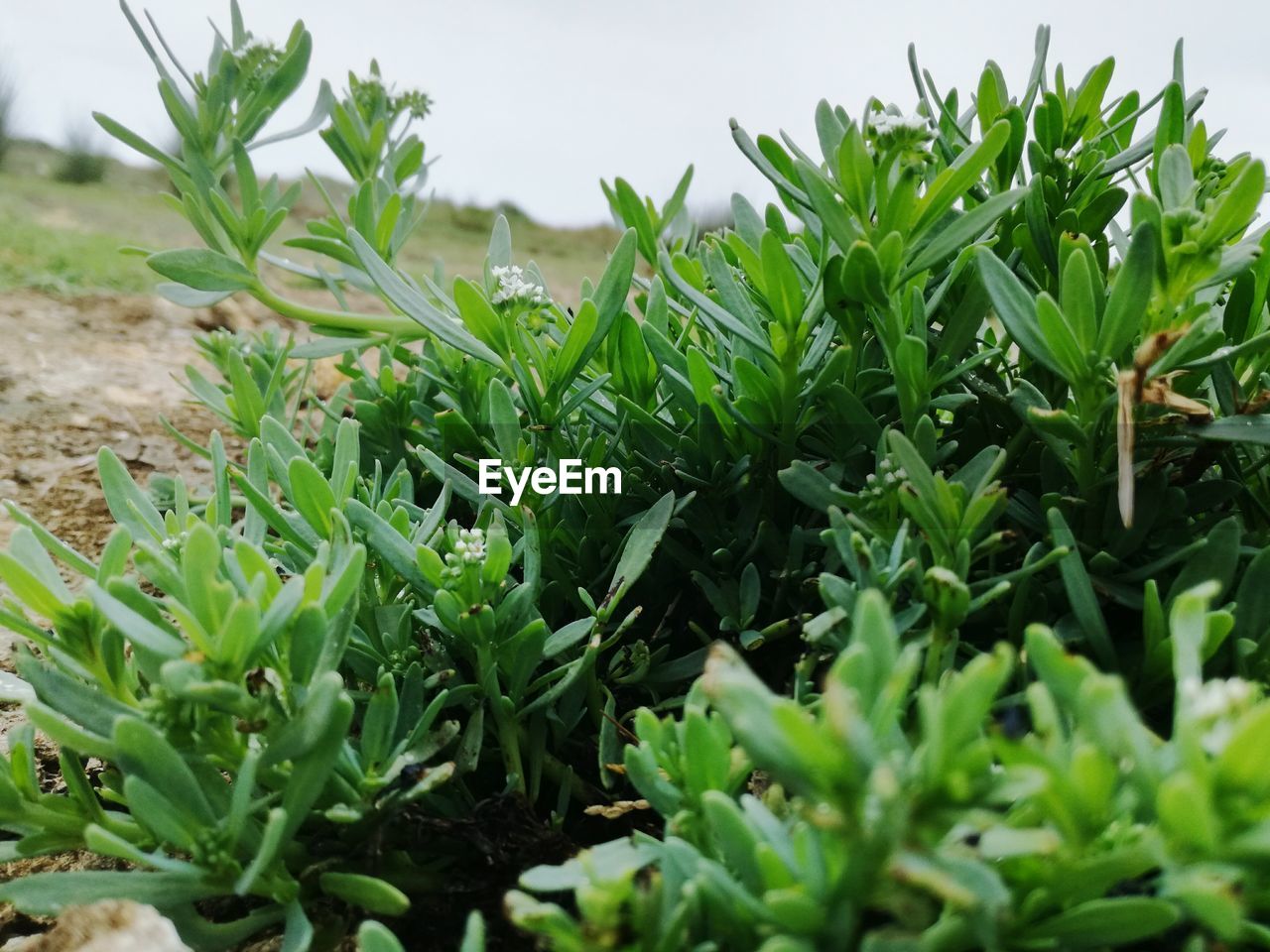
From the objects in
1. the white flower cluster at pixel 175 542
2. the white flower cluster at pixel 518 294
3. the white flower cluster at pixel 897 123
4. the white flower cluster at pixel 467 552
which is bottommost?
the white flower cluster at pixel 175 542

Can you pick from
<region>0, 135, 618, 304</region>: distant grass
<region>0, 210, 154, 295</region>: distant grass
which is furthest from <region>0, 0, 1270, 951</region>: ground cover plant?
<region>0, 210, 154, 295</region>: distant grass

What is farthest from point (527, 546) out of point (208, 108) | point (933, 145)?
point (208, 108)

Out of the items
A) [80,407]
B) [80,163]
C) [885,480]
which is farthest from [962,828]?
[80,163]

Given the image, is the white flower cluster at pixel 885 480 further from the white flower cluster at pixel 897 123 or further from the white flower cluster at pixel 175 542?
the white flower cluster at pixel 175 542

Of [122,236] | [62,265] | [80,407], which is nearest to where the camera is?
[80,407]

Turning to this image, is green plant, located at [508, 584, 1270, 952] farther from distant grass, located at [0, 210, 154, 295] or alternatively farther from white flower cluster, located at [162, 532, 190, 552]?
distant grass, located at [0, 210, 154, 295]

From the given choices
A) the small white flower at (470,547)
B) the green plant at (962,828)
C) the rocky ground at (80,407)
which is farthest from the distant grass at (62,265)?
the green plant at (962,828)

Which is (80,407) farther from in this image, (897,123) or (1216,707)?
(1216,707)

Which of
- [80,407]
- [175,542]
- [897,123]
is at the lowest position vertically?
[80,407]
